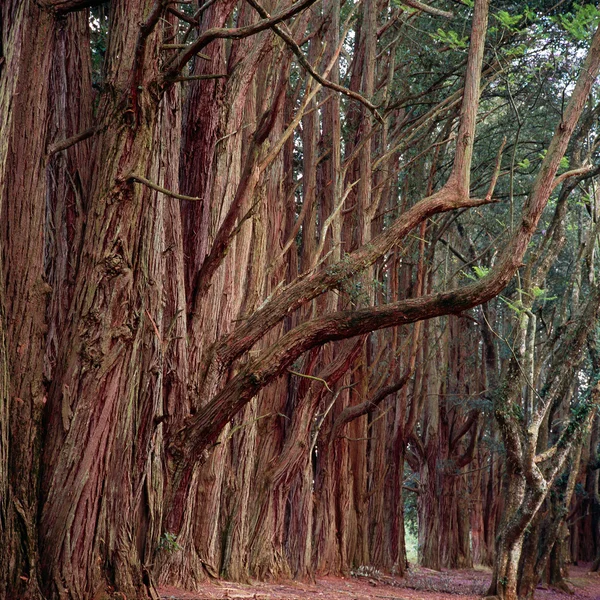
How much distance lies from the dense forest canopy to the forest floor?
0.39 m

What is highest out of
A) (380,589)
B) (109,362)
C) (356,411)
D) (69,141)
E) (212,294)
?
(69,141)

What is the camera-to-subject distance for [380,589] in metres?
13.8

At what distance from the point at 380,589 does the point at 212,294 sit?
7.10 meters

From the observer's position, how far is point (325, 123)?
14.2m

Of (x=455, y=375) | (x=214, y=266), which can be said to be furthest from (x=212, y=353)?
(x=455, y=375)

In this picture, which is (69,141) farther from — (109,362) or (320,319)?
(320,319)

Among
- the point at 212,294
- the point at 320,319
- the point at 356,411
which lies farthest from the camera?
the point at 356,411

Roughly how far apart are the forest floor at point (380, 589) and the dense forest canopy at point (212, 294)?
1.29 feet

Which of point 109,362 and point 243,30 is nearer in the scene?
point 243,30

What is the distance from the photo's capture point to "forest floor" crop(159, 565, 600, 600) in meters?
8.62

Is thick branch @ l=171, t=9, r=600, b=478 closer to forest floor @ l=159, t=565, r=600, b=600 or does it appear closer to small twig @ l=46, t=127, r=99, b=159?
forest floor @ l=159, t=565, r=600, b=600

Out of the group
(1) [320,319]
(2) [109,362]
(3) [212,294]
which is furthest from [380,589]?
(2) [109,362]

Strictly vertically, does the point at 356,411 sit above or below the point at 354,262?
below

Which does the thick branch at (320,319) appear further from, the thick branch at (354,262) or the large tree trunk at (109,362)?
the large tree trunk at (109,362)
